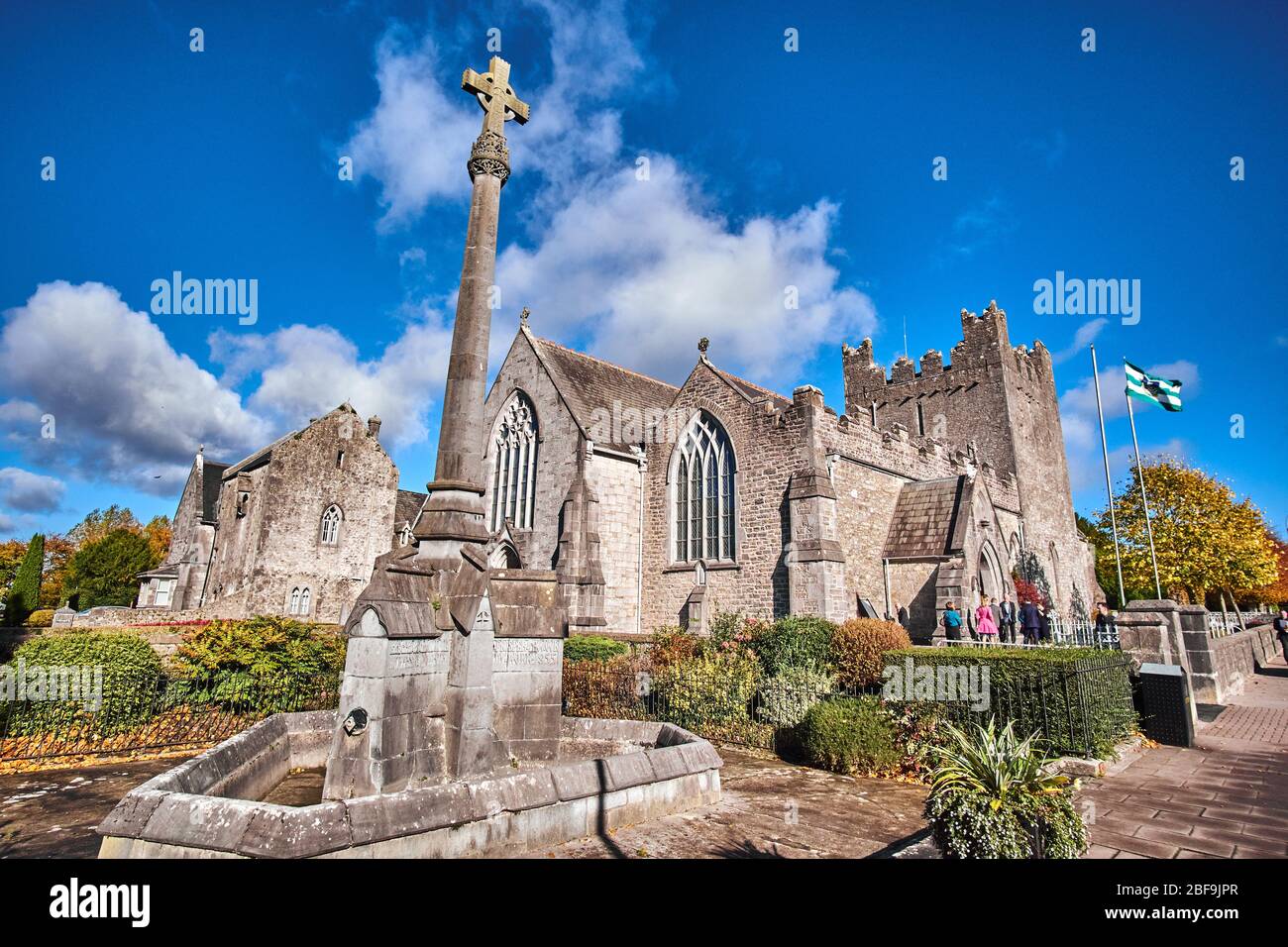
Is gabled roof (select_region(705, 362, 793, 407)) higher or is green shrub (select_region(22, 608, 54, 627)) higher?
gabled roof (select_region(705, 362, 793, 407))

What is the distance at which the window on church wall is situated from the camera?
3180cm

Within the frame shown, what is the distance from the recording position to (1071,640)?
14.7 meters

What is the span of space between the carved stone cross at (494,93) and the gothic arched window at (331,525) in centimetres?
2775

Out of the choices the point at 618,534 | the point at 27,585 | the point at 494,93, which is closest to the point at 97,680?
the point at 494,93

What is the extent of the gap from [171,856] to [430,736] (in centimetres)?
247

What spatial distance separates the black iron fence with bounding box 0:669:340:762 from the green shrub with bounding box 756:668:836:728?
8.15 meters

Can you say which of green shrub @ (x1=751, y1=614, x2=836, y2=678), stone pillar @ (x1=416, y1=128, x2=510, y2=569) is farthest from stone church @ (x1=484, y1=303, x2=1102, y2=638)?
stone pillar @ (x1=416, y1=128, x2=510, y2=569)

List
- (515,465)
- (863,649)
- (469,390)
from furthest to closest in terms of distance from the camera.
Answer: (515,465)
(863,649)
(469,390)

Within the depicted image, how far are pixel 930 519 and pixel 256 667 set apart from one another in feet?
58.8

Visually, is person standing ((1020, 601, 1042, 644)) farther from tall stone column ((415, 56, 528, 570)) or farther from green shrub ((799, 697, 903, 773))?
tall stone column ((415, 56, 528, 570))

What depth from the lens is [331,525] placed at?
32.2 metres

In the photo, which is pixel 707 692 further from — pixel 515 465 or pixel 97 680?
pixel 515 465

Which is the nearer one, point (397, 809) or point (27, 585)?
point (397, 809)
